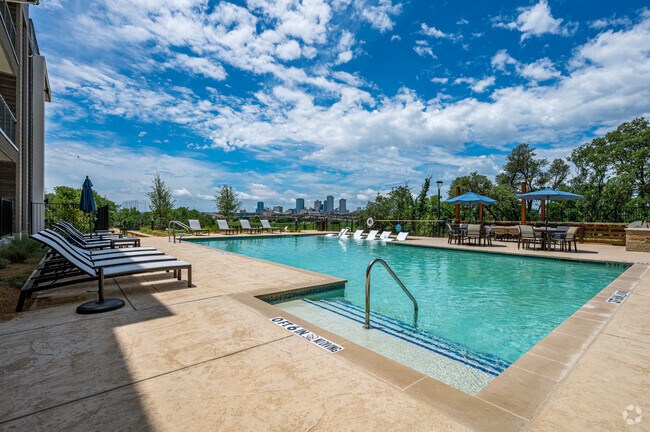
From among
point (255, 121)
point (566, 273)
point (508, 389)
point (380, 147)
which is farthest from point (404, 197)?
point (508, 389)

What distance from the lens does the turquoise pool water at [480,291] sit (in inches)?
149

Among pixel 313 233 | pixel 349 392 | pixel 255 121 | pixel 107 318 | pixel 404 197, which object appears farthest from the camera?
pixel 404 197

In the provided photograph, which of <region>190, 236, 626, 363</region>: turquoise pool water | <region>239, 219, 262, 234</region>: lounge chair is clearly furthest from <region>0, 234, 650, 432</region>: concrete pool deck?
<region>239, 219, 262, 234</region>: lounge chair

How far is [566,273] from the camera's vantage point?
719 cm

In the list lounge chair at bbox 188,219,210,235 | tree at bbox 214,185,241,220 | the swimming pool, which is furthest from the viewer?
tree at bbox 214,185,241,220

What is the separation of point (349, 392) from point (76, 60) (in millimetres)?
16464

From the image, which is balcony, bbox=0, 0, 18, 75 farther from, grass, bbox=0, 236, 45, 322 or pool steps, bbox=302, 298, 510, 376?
pool steps, bbox=302, 298, 510, 376

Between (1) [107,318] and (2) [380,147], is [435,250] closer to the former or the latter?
(1) [107,318]

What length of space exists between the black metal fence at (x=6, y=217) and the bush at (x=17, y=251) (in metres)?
0.98

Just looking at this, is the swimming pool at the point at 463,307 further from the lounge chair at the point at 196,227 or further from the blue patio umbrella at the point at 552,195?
the lounge chair at the point at 196,227

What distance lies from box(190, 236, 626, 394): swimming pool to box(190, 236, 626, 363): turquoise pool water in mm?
14

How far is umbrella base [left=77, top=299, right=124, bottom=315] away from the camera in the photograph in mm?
3234

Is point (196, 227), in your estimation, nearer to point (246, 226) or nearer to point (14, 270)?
point (246, 226)

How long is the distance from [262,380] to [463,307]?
3975 mm
